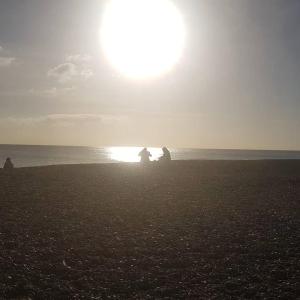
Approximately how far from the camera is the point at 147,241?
15531 mm

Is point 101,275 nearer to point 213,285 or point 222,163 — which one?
point 213,285

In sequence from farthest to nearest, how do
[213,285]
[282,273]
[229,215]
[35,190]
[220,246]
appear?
[35,190]
[229,215]
[220,246]
[282,273]
[213,285]

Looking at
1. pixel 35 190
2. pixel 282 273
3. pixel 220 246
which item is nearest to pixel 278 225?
pixel 220 246

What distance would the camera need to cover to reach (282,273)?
40.4 feet

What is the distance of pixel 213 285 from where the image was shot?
11.4m

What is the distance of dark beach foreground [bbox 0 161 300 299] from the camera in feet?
37.0

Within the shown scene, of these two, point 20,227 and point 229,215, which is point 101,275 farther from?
point 229,215

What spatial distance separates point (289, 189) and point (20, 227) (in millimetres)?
18636

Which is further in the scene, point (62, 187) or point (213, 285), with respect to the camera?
point (62, 187)

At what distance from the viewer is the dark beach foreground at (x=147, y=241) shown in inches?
444

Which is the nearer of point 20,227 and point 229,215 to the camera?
point 20,227

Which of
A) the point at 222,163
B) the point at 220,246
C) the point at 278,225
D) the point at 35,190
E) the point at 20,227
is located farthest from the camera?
the point at 222,163

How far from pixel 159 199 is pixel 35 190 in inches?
287

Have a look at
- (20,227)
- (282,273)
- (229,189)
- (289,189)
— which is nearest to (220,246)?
(282,273)
